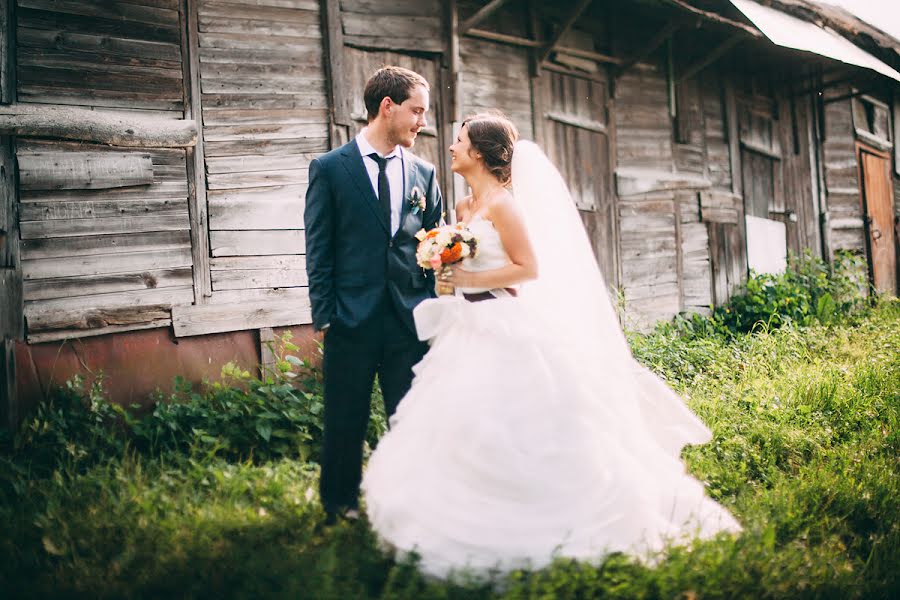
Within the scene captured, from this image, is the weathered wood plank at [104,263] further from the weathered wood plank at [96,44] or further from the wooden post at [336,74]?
the wooden post at [336,74]

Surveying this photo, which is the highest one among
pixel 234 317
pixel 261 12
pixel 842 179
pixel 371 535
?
pixel 261 12

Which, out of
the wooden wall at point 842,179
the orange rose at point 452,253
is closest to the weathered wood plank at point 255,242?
the orange rose at point 452,253

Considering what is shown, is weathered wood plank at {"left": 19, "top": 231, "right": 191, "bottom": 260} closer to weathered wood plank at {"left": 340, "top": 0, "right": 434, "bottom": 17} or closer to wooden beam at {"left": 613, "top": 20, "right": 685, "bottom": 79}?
weathered wood plank at {"left": 340, "top": 0, "right": 434, "bottom": 17}

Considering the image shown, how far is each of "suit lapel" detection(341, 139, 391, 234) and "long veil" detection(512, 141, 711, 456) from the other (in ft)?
2.66

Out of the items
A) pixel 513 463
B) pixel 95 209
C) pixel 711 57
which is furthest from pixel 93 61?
pixel 711 57

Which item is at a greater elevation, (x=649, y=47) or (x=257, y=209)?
(x=649, y=47)

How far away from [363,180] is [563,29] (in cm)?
462

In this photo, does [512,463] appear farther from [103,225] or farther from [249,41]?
[249,41]

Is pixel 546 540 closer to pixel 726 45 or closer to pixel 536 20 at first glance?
pixel 536 20

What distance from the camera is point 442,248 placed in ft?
10.7

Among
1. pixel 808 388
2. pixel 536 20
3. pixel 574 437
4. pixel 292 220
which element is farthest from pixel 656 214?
pixel 574 437

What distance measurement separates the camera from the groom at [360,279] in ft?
11.0

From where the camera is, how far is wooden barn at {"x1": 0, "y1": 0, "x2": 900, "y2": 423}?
4852mm

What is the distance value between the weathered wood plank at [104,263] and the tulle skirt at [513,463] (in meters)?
2.77
